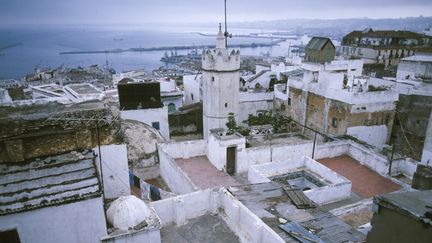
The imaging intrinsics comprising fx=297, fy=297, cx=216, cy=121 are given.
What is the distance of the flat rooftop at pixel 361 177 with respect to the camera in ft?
55.0

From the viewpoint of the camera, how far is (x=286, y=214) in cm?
1148

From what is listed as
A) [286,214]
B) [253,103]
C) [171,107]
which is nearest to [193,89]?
[171,107]

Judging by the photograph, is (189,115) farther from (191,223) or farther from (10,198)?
(10,198)

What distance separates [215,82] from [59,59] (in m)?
160

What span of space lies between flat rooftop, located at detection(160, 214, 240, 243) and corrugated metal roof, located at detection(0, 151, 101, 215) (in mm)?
3676

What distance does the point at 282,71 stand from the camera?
4138 centimetres

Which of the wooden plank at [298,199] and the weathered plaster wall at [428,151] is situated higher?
the wooden plank at [298,199]

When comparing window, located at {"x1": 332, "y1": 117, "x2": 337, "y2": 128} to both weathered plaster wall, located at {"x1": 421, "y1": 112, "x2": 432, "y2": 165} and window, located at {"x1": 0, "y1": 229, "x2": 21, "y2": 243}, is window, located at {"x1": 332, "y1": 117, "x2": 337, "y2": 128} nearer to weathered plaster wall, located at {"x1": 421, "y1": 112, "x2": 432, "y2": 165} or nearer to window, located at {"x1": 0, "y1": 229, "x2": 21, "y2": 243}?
weathered plaster wall, located at {"x1": 421, "y1": 112, "x2": 432, "y2": 165}

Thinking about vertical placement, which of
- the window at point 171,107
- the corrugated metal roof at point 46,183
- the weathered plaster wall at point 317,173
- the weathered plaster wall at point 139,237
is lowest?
the window at point 171,107

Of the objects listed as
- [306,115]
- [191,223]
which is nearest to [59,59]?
[306,115]

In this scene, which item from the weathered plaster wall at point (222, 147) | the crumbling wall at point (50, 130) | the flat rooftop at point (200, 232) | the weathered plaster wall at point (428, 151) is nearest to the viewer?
the crumbling wall at point (50, 130)

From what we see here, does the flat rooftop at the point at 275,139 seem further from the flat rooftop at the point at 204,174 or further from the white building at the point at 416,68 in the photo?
the white building at the point at 416,68

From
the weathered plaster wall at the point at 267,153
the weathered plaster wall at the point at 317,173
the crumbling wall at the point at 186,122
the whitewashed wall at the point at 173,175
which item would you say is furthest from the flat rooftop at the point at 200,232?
the crumbling wall at the point at 186,122

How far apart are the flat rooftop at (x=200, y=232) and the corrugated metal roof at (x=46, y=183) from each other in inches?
145
